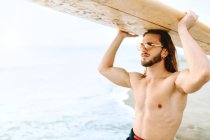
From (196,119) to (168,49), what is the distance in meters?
5.28

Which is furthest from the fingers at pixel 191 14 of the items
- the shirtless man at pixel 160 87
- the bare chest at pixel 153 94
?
the bare chest at pixel 153 94

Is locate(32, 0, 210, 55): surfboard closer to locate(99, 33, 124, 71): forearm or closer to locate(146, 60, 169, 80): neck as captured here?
locate(99, 33, 124, 71): forearm

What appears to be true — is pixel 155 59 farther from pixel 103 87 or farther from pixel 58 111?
pixel 103 87

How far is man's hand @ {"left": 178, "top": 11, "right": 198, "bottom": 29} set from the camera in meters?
2.42

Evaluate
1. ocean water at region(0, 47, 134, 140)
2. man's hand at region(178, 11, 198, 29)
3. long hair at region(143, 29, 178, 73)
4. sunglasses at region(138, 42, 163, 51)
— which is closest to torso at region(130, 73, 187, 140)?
long hair at region(143, 29, 178, 73)

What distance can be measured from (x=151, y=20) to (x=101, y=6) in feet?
1.47

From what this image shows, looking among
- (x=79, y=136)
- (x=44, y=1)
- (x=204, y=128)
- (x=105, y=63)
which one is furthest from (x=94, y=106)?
(x=44, y=1)

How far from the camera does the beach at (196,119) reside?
19.9 ft

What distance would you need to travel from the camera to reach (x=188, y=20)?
7.95 ft

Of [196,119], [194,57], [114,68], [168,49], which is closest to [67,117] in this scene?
[196,119]

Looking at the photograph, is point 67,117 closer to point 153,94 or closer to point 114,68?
point 114,68

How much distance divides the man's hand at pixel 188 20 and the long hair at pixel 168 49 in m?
0.30

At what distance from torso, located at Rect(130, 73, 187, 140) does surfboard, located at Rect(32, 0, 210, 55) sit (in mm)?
405

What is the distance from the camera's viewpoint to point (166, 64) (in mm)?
2752
